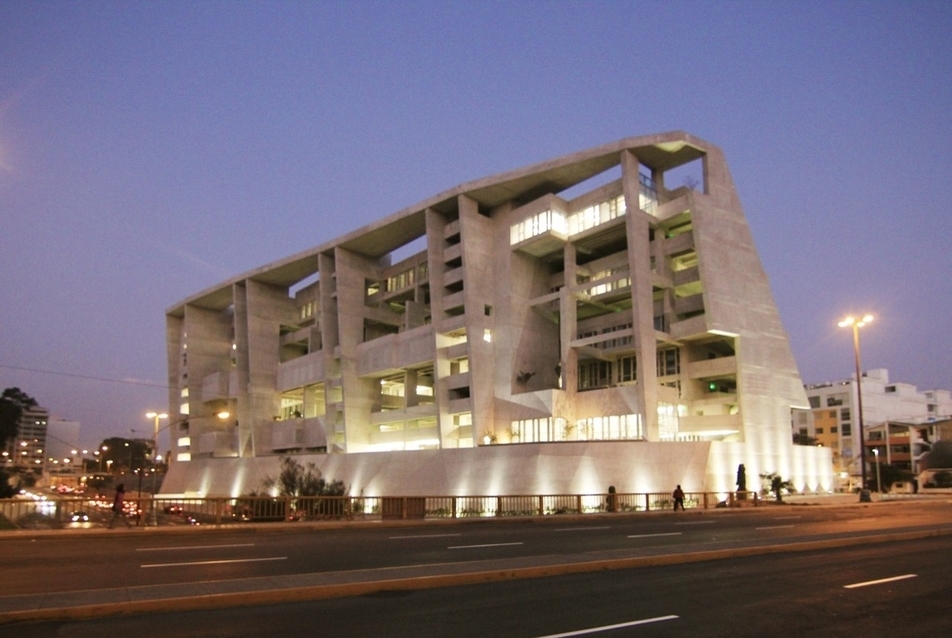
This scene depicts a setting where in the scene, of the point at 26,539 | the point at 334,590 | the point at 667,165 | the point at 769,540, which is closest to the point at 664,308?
the point at 667,165

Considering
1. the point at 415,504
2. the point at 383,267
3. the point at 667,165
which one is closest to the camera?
the point at 415,504

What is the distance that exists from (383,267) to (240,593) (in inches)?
2628

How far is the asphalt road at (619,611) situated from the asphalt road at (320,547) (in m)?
2.28

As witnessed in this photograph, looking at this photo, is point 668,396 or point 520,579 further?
point 668,396

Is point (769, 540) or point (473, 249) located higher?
point (473, 249)

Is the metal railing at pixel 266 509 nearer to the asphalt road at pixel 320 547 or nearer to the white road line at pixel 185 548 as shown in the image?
the asphalt road at pixel 320 547

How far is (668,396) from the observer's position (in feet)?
173

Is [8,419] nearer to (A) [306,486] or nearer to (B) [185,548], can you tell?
(A) [306,486]

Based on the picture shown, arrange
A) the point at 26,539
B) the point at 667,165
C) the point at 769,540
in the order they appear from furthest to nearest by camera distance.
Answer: the point at 667,165 → the point at 26,539 → the point at 769,540

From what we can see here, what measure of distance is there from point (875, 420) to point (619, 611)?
11250 centimetres

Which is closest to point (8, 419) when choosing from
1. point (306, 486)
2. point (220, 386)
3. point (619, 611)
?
point (220, 386)

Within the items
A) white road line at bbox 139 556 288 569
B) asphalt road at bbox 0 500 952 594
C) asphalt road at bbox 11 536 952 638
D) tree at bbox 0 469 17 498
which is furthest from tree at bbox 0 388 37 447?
asphalt road at bbox 11 536 952 638

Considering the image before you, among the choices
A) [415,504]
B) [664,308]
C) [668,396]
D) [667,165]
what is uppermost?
[667,165]

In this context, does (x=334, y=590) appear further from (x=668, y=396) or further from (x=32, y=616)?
(x=668, y=396)
